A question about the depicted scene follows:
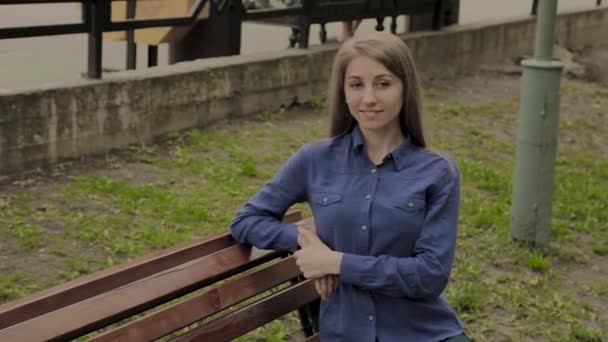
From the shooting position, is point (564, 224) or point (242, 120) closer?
point (564, 224)

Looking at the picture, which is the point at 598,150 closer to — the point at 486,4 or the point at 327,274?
the point at 327,274

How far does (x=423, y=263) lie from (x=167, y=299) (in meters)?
0.70

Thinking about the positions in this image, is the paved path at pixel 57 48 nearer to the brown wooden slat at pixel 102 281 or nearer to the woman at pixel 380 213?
the brown wooden slat at pixel 102 281

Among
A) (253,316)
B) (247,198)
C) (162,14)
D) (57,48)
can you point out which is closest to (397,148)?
(253,316)

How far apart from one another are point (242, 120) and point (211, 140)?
0.71 m

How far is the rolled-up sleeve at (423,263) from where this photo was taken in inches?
114

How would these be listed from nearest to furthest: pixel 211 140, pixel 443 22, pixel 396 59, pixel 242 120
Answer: pixel 396 59 → pixel 211 140 → pixel 242 120 → pixel 443 22

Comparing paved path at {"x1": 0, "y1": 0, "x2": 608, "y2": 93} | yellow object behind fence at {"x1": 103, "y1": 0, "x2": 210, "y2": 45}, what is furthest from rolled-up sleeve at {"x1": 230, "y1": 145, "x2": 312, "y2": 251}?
paved path at {"x1": 0, "y1": 0, "x2": 608, "y2": 93}

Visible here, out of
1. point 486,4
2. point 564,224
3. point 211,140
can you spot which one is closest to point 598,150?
point 564,224

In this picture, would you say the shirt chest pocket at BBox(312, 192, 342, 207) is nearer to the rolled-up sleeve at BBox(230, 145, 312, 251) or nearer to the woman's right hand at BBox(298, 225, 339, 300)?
the rolled-up sleeve at BBox(230, 145, 312, 251)

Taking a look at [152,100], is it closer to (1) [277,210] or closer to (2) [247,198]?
(2) [247,198]

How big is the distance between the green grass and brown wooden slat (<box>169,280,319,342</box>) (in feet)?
3.48

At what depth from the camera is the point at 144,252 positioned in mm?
5355

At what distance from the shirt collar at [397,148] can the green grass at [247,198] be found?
5.34 feet
